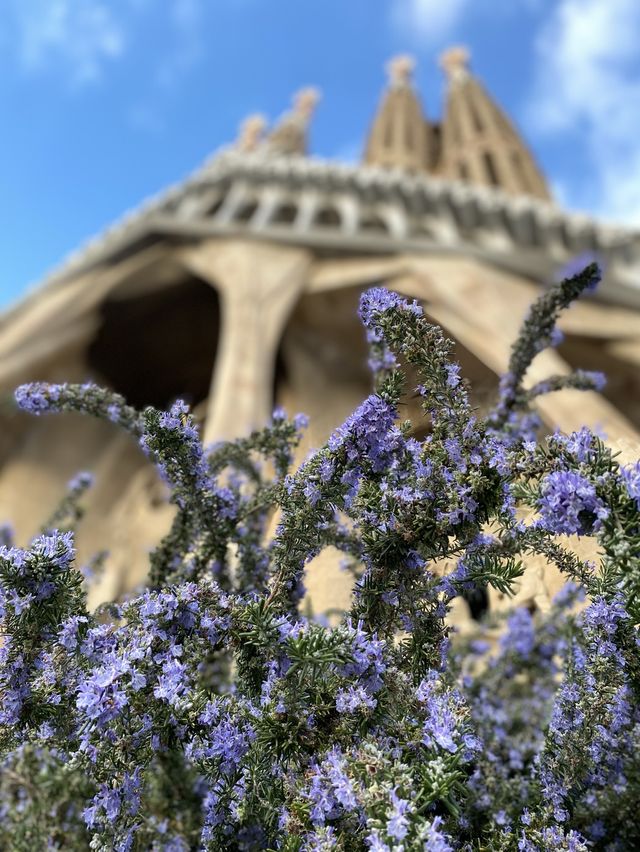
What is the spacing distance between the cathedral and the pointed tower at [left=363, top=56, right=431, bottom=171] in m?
11.5

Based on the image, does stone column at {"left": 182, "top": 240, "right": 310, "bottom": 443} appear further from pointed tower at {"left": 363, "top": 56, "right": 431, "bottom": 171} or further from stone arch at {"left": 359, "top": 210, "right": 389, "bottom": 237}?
pointed tower at {"left": 363, "top": 56, "right": 431, "bottom": 171}

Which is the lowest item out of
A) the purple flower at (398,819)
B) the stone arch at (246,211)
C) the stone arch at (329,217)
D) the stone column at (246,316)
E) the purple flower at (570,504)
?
the purple flower at (398,819)

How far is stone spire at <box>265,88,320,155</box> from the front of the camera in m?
27.6

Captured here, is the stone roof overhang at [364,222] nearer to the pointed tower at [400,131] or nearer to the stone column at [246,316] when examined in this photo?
the stone column at [246,316]

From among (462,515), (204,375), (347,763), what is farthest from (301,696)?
(204,375)

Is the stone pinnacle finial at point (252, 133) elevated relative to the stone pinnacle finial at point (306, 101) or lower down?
lower down

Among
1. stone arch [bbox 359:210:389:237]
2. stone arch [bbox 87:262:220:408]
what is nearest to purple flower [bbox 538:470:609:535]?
stone arch [bbox 87:262:220:408]

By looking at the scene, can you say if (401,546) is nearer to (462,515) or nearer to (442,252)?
(462,515)

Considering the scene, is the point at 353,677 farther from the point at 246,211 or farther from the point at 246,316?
the point at 246,211

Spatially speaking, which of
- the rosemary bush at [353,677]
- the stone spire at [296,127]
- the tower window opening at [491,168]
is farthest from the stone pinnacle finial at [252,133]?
the rosemary bush at [353,677]

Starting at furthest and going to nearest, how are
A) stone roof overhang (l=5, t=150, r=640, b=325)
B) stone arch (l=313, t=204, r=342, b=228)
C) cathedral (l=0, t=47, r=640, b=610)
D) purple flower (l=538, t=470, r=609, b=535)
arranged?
stone arch (l=313, t=204, r=342, b=228) → stone roof overhang (l=5, t=150, r=640, b=325) → cathedral (l=0, t=47, r=640, b=610) → purple flower (l=538, t=470, r=609, b=535)

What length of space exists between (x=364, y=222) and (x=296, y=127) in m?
17.7

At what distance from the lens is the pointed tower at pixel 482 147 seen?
23.0 meters

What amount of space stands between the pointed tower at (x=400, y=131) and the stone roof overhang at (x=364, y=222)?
10.8 meters
